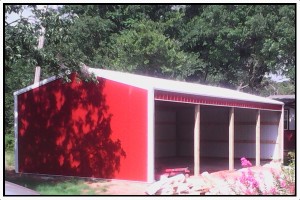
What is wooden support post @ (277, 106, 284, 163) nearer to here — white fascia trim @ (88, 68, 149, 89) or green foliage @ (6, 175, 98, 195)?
white fascia trim @ (88, 68, 149, 89)

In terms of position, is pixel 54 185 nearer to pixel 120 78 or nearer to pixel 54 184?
pixel 54 184

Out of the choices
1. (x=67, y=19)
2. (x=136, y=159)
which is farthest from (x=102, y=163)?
(x=67, y=19)

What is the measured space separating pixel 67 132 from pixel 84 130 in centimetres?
67

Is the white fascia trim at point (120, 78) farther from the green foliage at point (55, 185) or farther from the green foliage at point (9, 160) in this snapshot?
the green foliage at point (9, 160)

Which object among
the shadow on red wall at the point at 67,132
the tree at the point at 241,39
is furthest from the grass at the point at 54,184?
the tree at the point at 241,39

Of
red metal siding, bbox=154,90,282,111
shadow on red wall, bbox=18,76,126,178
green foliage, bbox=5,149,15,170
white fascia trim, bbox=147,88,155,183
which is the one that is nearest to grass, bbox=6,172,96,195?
shadow on red wall, bbox=18,76,126,178

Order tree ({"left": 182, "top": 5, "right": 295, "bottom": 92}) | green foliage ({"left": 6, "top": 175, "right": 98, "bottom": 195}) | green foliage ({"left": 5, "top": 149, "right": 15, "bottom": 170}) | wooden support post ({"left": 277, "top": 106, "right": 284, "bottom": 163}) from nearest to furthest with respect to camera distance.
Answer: green foliage ({"left": 6, "top": 175, "right": 98, "bottom": 195}) → green foliage ({"left": 5, "top": 149, "right": 15, "bottom": 170}) → wooden support post ({"left": 277, "top": 106, "right": 284, "bottom": 163}) → tree ({"left": 182, "top": 5, "right": 295, "bottom": 92})

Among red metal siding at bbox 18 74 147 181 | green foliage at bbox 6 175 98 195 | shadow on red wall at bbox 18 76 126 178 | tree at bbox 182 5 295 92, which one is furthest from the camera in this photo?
tree at bbox 182 5 295 92

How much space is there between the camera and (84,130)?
14602 mm

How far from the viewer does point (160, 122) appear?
2320 centimetres

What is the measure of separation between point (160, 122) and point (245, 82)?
61.1 feet

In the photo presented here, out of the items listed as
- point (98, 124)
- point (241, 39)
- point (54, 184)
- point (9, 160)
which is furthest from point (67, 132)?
point (241, 39)

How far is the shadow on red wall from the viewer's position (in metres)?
14.2

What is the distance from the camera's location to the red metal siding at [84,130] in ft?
44.2
